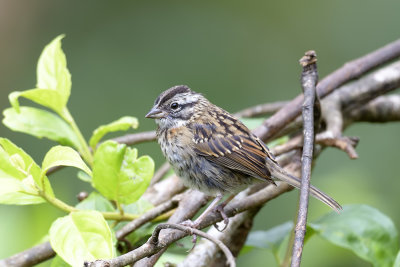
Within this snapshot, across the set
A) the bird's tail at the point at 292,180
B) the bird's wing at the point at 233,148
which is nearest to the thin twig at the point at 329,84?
the bird's wing at the point at 233,148

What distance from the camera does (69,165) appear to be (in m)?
2.17

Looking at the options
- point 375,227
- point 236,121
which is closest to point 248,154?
point 236,121

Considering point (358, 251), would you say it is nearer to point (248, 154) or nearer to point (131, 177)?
point (248, 154)

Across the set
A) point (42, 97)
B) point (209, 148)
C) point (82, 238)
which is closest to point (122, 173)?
point (82, 238)

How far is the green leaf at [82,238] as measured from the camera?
2.15 metres

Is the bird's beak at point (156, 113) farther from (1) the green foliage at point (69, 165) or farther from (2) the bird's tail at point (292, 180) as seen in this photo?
(2) the bird's tail at point (292, 180)

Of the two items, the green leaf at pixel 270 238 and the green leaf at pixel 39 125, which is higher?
the green leaf at pixel 39 125

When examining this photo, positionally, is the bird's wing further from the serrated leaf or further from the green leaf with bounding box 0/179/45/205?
the green leaf with bounding box 0/179/45/205

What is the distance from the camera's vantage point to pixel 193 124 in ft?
11.8

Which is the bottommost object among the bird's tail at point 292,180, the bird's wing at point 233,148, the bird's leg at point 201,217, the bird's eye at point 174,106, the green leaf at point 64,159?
the bird's leg at point 201,217

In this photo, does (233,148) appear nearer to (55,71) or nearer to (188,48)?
(55,71)

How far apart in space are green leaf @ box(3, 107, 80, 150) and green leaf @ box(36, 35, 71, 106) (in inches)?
6.0

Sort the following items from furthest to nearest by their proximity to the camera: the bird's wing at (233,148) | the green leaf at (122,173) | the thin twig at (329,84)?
the thin twig at (329,84), the bird's wing at (233,148), the green leaf at (122,173)

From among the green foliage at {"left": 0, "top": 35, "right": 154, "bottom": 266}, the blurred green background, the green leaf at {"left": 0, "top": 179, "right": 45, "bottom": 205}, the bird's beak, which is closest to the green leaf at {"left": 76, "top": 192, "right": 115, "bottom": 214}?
the green foliage at {"left": 0, "top": 35, "right": 154, "bottom": 266}
